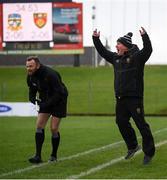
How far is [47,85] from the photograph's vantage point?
10891 millimetres

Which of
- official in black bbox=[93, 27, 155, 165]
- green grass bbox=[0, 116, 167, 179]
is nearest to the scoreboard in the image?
green grass bbox=[0, 116, 167, 179]

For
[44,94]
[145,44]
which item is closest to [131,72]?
[145,44]

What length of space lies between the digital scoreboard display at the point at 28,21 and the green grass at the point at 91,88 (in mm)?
3731

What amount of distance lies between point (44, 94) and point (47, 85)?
0.18 m

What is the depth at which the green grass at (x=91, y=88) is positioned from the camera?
42125 mm

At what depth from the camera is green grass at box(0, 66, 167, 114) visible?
4212cm

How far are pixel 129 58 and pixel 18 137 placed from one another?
7.43 meters

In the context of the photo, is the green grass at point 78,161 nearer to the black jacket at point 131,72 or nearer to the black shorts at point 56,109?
the black shorts at point 56,109

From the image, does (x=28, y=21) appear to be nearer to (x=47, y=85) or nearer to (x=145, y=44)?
(x=47, y=85)

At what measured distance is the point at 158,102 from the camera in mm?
42312

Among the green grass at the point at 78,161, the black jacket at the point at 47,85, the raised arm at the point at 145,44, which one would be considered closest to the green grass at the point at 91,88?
the green grass at the point at 78,161

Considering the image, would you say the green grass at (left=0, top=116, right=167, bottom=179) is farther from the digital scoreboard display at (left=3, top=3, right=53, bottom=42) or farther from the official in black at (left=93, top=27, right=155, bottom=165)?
the digital scoreboard display at (left=3, top=3, right=53, bottom=42)

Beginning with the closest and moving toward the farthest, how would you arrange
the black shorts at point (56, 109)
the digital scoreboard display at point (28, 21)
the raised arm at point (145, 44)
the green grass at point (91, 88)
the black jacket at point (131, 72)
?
the raised arm at point (145, 44)
the black jacket at point (131, 72)
the black shorts at point (56, 109)
the green grass at point (91, 88)
the digital scoreboard display at point (28, 21)

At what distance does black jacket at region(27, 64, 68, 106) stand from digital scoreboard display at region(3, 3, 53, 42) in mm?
36779
